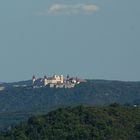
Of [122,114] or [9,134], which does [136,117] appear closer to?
[122,114]

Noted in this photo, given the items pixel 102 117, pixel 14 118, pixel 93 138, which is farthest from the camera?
pixel 14 118

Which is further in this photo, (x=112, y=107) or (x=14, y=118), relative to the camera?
(x=14, y=118)

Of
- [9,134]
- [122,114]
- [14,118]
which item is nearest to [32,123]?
[9,134]

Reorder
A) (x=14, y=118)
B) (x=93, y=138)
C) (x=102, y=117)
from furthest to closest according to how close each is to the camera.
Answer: (x=14, y=118) → (x=102, y=117) → (x=93, y=138)

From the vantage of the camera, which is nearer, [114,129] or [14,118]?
[114,129]

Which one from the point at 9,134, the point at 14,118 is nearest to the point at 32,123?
the point at 9,134

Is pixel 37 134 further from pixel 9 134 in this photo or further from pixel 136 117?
pixel 136 117
